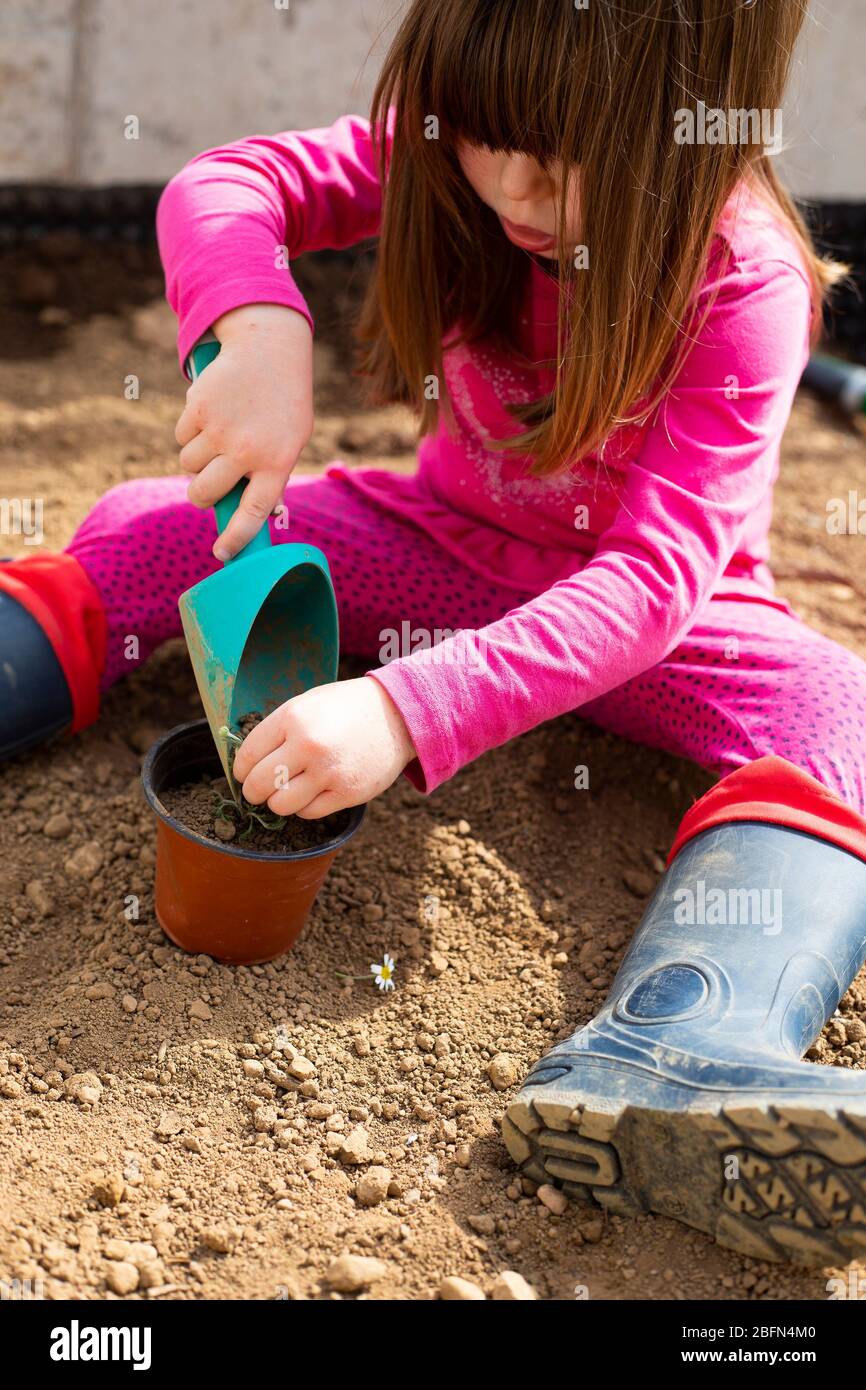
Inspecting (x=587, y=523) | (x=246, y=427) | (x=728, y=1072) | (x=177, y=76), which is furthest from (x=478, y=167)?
(x=177, y=76)

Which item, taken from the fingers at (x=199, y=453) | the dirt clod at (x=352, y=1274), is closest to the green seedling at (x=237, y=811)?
the fingers at (x=199, y=453)

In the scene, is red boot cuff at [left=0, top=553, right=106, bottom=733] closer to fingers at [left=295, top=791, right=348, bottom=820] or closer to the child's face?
fingers at [left=295, top=791, right=348, bottom=820]

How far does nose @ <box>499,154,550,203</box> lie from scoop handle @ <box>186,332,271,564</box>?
36 centimetres

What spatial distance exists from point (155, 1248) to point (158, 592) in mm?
792

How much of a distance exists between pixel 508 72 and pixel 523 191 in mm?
102

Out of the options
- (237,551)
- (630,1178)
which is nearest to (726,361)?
(237,551)

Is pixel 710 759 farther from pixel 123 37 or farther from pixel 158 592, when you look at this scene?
pixel 123 37

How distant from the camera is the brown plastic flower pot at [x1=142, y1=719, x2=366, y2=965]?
1.20 metres

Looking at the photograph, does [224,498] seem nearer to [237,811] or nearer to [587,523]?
[237,811]

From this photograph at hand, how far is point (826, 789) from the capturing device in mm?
1275

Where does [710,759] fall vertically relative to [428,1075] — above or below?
above

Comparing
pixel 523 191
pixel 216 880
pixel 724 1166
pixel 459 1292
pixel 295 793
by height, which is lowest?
pixel 459 1292

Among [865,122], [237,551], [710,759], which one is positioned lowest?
[710,759]

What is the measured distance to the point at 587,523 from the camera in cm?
155
